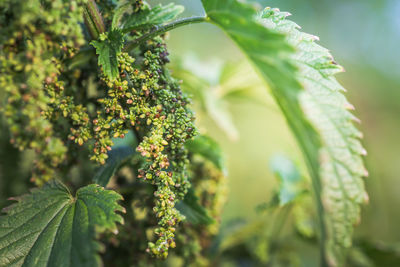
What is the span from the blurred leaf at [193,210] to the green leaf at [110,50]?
435mm

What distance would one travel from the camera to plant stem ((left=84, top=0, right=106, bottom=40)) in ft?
2.78

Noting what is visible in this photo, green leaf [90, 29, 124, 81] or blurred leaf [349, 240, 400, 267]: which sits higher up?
green leaf [90, 29, 124, 81]

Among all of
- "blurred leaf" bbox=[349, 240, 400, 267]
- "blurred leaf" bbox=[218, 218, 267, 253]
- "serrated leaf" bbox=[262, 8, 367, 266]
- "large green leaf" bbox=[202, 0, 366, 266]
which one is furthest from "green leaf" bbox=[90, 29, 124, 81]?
"blurred leaf" bbox=[349, 240, 400, 267]

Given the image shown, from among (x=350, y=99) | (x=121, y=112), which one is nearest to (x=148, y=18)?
(x=121, y=112)

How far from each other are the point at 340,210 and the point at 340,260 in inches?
11.9

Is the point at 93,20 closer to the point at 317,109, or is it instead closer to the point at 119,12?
the point at 119,12

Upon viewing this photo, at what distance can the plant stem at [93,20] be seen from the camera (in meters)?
0.85

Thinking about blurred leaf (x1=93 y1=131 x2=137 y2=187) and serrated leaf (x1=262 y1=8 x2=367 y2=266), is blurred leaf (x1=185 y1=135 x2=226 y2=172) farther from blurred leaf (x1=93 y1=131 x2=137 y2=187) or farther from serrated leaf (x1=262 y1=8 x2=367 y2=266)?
serrated leaf (x1=262 y1=8 x2=367 y2=266)

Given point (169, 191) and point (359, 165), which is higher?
point (169, 191)

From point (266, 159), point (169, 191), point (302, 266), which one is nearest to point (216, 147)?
point (169, 191)

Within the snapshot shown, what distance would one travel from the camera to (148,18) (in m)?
0.90

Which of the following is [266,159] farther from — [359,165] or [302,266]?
[359,165]

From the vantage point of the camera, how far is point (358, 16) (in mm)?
4230

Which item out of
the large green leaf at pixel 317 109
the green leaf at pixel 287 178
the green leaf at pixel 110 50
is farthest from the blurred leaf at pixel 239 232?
the green leaf at pixel 110 50
